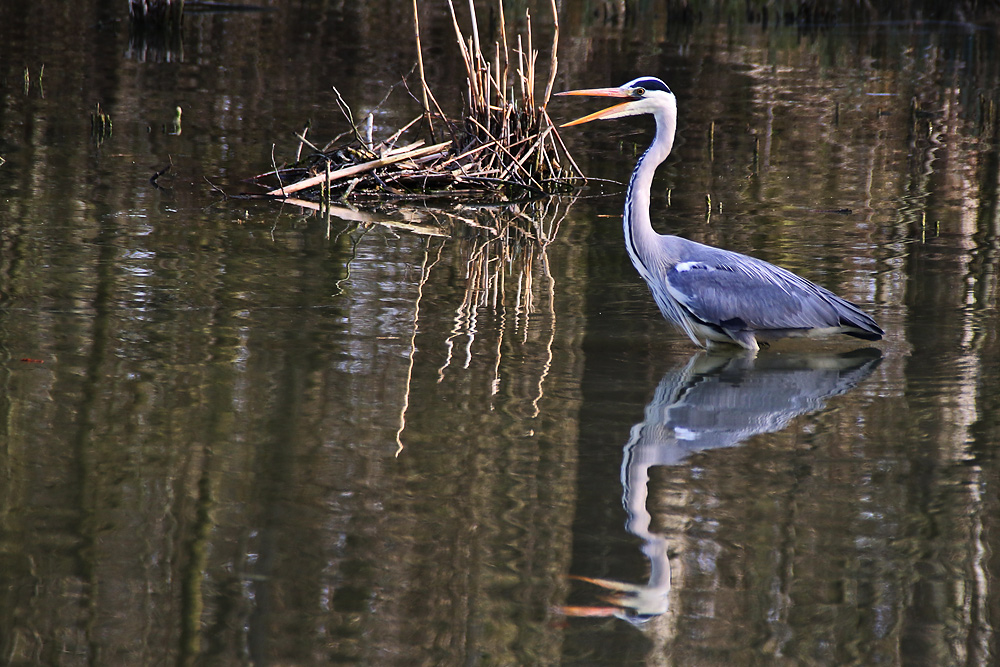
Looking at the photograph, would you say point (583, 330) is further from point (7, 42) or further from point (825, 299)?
point (7, 42)

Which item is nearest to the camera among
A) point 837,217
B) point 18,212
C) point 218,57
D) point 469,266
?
point 469,266

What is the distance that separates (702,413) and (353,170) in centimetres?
504

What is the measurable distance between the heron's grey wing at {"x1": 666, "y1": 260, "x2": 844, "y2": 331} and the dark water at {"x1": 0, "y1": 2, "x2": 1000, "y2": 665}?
0.22m

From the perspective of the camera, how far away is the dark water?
3559mm

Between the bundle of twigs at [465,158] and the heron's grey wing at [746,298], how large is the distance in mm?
3795

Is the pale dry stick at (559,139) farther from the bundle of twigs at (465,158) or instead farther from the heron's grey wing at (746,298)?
the heron's grey wing at (746,298)

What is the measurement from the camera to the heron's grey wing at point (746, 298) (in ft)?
20.5

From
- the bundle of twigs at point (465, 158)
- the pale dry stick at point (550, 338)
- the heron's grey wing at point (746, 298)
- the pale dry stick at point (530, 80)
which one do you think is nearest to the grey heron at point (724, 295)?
the heron's grey wing at point (746, 298)

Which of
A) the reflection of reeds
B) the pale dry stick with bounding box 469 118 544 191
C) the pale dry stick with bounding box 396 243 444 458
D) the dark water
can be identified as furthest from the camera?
the pale dry stick with bounding box 469 118 544 191

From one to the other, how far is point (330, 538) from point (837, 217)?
21.0ft

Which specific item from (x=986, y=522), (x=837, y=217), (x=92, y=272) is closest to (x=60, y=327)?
(x=92, y=272)

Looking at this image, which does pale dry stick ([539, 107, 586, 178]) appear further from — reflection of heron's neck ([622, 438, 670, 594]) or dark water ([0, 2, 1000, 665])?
reflection of heron's neck ([622, 438, 670, 594])

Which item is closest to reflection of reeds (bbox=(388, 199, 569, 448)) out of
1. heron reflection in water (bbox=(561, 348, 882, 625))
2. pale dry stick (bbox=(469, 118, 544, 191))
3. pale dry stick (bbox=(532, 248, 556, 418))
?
pale dry stick (bbox=(532, 248, 556, 418))

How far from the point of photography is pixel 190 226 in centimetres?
838
